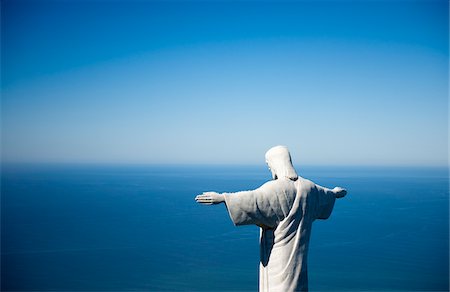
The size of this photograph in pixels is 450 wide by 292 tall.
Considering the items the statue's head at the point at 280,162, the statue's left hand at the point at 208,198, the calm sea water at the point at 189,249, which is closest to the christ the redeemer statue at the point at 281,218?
the statue's head at the point at 280,162

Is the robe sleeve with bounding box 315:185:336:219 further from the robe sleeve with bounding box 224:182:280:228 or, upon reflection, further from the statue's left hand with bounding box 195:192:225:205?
the statue's left hand with bounding box 195:192:225:205

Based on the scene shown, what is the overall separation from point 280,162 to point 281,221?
2.15ft

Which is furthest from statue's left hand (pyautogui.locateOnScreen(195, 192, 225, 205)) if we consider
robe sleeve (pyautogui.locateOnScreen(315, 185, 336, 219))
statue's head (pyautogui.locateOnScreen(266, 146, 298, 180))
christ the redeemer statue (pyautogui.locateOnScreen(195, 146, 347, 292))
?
robe sleeve (pyautogui.locateOnScreen(315, 185, 336, 219))

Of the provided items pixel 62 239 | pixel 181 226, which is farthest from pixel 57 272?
pixel 181 226

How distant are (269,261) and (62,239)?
35.1m

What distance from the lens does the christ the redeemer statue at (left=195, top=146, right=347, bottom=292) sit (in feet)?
13.9

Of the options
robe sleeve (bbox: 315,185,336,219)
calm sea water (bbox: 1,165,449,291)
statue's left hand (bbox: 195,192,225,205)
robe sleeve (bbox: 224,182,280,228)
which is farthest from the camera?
calm sea water (bbox: 1,165,449,291)

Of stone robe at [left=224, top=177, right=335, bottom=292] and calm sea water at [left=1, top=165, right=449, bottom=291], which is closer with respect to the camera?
stone robe at [left=224, top=177, right=335, bottom=292]

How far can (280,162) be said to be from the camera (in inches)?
180

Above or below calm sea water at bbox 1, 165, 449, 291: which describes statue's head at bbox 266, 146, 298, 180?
above

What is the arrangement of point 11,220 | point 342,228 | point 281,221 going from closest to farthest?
point 281,221 → point 342,228 → point 11,220

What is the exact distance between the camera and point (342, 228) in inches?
1578

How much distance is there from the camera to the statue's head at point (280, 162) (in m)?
4.46

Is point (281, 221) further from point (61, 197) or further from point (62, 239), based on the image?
point (61, 197)
